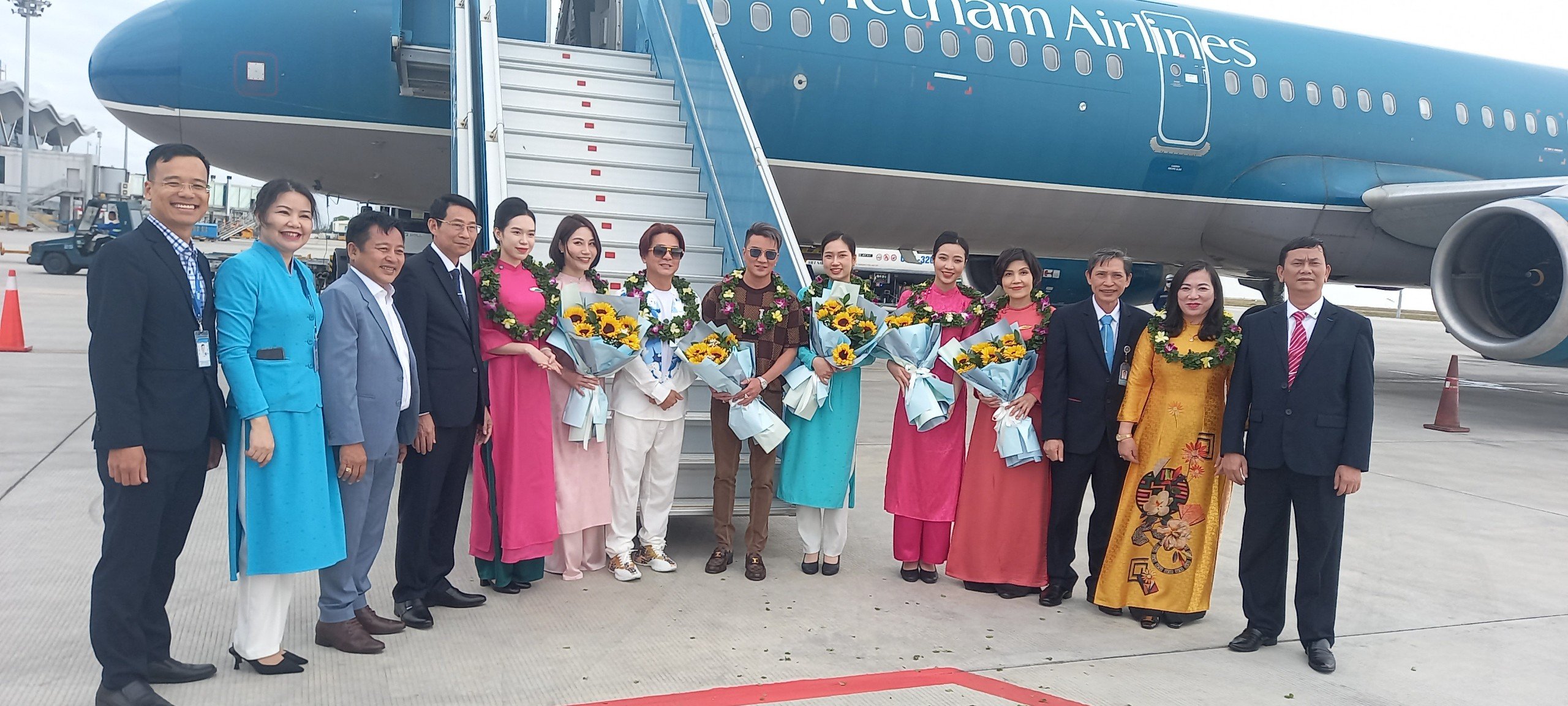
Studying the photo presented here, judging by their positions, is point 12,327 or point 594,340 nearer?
point 594,340

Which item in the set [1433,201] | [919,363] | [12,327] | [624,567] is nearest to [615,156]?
[919,363]

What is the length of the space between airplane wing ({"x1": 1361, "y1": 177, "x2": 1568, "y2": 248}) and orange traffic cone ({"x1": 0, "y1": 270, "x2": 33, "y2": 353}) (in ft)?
46.6

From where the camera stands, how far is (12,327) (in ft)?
32.6

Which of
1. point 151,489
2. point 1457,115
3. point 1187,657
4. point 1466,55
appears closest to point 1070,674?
point 1187,657

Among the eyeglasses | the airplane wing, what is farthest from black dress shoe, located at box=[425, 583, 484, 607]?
the airplane wing

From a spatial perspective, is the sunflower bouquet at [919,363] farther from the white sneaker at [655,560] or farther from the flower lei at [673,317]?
the white sneaker at [655,560]

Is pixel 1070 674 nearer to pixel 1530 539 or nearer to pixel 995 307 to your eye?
pixel 995 307

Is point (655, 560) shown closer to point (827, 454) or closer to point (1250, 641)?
point (827, 454)

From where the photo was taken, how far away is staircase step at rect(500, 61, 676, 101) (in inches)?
270

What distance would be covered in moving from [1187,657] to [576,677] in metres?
2.12

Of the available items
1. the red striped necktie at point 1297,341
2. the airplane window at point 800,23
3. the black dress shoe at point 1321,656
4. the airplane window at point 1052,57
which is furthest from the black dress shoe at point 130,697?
the airplane window at point 1052,57

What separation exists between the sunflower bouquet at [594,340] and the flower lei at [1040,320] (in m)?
1.59

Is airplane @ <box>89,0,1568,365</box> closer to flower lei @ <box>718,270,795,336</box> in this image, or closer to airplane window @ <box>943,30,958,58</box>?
airplane window @ <box>943,30,958,58</box>

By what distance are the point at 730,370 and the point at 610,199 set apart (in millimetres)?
2299
